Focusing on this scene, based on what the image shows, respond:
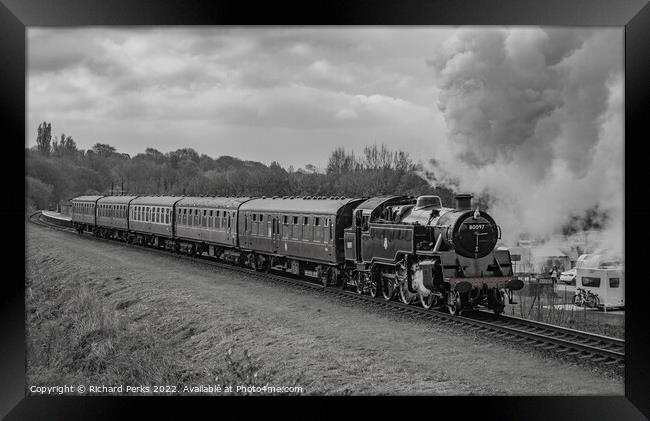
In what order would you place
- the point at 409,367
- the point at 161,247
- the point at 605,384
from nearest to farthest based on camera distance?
the point at 605,384 < the point at 409,367 < the point at 161,247

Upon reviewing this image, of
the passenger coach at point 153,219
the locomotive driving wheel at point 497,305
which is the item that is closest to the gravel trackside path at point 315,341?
the locomotive driving wheel at point 497,305

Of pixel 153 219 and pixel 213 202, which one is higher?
pixel 213 202

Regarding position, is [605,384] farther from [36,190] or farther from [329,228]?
[36,190]

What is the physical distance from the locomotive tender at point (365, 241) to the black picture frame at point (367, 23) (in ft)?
10.3

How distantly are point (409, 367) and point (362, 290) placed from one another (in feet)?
17.1

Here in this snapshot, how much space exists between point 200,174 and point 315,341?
7.28 m

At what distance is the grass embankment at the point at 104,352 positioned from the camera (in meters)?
9.36

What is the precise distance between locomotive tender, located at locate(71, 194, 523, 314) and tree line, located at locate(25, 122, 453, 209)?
0.51 metres

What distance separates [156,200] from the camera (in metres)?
23.6

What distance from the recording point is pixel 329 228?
587 inches

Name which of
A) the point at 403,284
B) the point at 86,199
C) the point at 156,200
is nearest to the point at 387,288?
the point at 403,284

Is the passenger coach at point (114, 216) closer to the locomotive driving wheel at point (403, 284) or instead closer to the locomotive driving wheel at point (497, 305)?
the locomotive driving wheel at point (403, 284)


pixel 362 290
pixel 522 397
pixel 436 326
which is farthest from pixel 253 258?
pixel 522 397

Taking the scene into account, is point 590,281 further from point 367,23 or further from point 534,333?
point 367,23
